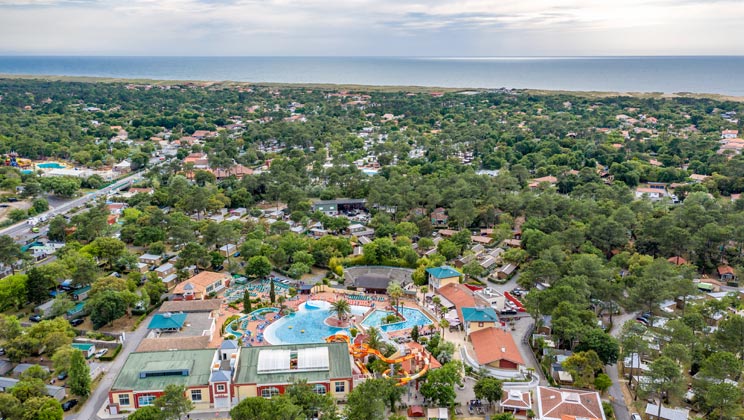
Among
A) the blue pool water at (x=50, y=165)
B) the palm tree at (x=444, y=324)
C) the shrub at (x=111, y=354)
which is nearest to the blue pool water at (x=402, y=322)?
the palm tree at (x=444, y=324)

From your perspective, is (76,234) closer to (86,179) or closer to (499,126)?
(86,179)

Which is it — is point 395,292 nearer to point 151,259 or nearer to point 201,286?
point 201,286

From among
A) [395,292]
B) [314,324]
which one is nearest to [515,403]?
[395,292]

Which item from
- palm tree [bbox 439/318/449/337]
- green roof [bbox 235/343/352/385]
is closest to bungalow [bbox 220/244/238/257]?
green roof [bbox 235/343/352/385]

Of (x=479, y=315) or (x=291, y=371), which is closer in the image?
(x=291, y=371)

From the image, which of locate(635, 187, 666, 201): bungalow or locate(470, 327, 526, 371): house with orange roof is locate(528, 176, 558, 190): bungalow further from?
locate(470, 327, 526, 371): house with orange roof

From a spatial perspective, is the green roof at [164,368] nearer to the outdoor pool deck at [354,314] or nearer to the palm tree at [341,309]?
the outdoor pool deck at [354,314]
